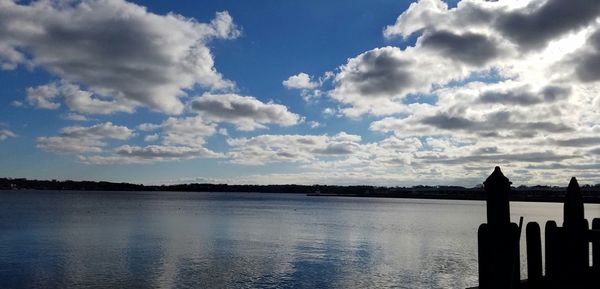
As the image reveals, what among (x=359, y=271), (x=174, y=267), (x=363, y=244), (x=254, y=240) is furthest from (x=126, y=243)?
(x=359, y=271)

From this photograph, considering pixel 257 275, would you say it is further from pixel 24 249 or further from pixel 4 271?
pixel 24 249

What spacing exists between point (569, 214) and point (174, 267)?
2992 cm

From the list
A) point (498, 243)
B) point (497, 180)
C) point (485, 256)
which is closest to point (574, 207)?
point (497, 180)

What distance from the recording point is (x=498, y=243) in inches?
285

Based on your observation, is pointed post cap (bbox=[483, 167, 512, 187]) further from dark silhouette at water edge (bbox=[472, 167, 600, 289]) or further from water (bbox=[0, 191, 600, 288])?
water (bbox=[0, 191, 600, 288])

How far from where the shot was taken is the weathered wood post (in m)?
7.21

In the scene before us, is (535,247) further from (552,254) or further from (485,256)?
(485,256)

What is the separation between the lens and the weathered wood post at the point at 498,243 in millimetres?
7215

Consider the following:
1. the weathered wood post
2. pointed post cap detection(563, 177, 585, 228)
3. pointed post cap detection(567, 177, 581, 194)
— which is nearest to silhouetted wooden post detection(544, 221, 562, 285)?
pointed post cap detection(563, 177, 585, 228)

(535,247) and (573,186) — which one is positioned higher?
(573,186)

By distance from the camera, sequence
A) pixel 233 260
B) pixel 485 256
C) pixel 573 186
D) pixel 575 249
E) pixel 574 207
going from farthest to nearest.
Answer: pixel 233 260 → pixel 573 186 → pixel 574 207 → pixel 575 249 → pixel 485 256

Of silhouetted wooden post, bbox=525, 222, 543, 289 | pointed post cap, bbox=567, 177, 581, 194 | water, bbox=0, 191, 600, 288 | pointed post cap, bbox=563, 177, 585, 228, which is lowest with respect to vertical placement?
water, bbox=0, 191, 600, 288

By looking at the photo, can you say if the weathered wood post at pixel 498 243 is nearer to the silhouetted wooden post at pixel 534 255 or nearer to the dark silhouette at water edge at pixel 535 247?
the dark silhouette at water edge at pixel 535 247

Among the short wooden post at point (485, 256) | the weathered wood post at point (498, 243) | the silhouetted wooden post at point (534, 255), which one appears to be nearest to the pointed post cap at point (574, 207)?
the silhouetted wooden post at point (534, 255)
